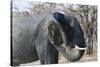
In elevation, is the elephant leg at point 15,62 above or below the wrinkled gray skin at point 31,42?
below

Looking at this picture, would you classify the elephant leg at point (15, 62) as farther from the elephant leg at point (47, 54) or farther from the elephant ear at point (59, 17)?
the elephant ear at point (59, 17)

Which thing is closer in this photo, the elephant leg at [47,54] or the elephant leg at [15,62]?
the elephant leg at [15,62]

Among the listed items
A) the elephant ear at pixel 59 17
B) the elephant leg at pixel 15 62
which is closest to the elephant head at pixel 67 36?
the elephant ear at pixel 59 17

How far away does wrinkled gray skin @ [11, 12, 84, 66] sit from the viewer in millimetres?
1951

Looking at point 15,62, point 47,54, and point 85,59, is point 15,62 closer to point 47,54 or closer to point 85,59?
point 47,54

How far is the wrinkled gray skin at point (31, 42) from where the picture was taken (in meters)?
1.95

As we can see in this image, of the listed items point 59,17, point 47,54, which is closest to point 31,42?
point 47,54

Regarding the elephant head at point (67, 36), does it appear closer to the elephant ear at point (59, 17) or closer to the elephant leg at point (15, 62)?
the elephant ear at point (59, 17)

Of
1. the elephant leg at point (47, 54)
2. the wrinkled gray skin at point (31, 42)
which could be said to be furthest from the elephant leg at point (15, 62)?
the elephant leg at point (47, 54)

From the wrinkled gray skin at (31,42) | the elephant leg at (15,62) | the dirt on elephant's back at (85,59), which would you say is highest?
the wrinkled gray skin at (31,42)

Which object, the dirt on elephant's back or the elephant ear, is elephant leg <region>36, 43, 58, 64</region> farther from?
the elephant ear

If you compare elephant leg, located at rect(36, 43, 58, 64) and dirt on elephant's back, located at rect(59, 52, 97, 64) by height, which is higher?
elephant leg, located at rect(36, 43, 58, 64)

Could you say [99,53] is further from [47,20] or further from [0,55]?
[0,55]

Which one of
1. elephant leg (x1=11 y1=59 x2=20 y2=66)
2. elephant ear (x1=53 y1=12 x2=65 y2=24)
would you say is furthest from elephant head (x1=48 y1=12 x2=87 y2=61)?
elephant leg (x1=11 y1=59 x2=20 y2=66)
